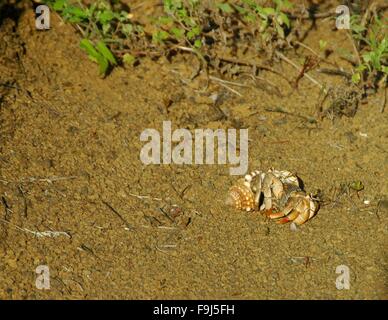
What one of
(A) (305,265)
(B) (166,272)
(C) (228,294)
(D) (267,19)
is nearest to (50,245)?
(B) (166,272)

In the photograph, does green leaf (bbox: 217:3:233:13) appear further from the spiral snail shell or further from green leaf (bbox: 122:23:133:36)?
the spiral snail shell

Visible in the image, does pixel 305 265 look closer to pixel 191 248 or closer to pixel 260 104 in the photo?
pixel 191 248

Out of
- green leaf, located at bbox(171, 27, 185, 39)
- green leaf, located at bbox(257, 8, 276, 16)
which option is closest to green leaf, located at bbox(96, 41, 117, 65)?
green leaf, located at bbox(171, 27, 185, 39)

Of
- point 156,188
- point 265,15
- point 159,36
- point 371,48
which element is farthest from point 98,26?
point 371,48

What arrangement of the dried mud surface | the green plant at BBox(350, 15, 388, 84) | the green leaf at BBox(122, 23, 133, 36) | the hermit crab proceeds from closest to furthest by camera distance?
1. the dried mud surface
2. the hermit crab
3. the green plant at BBox(350, 15, 388, 84)
4. the green leaf at BBox(122, 23, 133, 36)

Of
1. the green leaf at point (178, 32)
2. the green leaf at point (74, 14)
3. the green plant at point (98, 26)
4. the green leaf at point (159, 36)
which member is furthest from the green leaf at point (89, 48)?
the green leaf at point (178, 32)
